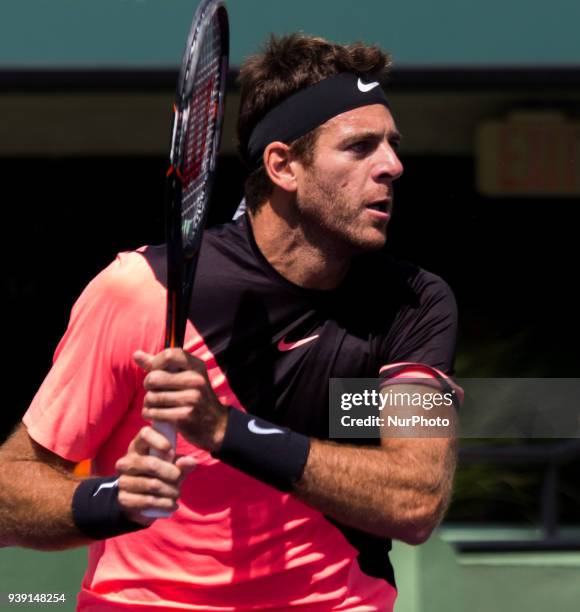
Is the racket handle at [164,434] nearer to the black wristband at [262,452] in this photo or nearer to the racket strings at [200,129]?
the black wristband at [262,452]

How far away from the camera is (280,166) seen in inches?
137

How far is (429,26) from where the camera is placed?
22.0 ft

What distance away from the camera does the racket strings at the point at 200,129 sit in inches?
115

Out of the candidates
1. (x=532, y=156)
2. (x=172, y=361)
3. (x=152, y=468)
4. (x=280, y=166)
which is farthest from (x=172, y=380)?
(x=532, y=156)

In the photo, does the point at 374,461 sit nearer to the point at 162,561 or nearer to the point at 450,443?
the point at 450,443

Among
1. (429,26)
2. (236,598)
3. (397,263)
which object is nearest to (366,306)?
(397,263)

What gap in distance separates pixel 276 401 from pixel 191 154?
61cm

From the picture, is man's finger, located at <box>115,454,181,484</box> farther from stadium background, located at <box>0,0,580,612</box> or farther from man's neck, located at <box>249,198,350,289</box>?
stadium background, located at <box>0,0,580,612</box>

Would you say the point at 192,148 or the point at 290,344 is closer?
the point at 192,148

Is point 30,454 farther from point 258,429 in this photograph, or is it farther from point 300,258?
point 300,258

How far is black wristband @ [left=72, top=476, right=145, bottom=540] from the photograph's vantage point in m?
2.82

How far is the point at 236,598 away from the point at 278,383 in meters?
0.49

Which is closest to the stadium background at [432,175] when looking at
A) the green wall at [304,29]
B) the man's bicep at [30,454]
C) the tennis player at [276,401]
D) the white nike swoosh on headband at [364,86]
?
the green wall at [304,29]

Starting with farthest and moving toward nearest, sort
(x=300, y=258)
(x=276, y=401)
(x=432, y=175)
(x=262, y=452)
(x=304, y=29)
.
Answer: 1. (x=432, y=175)
2. (x=304, y=29)
3. (x=300, y=258)
4. (x=276, y=401)
5. (x=262, y=452)
